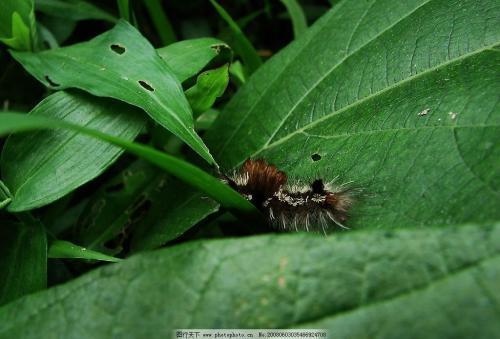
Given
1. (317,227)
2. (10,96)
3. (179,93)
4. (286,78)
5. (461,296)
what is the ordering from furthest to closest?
(10,96)
(286,78)
(179,93)
(317,227)
(461,296)

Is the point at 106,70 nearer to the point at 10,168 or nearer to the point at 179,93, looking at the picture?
the point at 179,93

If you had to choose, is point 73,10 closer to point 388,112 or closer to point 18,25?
point 18,25

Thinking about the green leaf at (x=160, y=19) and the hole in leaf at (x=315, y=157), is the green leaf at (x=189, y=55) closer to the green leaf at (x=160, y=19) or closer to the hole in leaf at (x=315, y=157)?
the green leaf at (x=160, y=19)

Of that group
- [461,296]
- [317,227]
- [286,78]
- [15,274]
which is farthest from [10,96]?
[461,296]

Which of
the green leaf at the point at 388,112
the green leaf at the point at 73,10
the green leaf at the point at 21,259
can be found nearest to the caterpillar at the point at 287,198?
the green leaf at the point at 388,112

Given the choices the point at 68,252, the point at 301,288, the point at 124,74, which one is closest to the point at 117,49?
the point at 124,74

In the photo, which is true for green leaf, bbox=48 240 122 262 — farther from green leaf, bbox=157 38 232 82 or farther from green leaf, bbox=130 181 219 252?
green leaf, bbox=157 38 232 82
